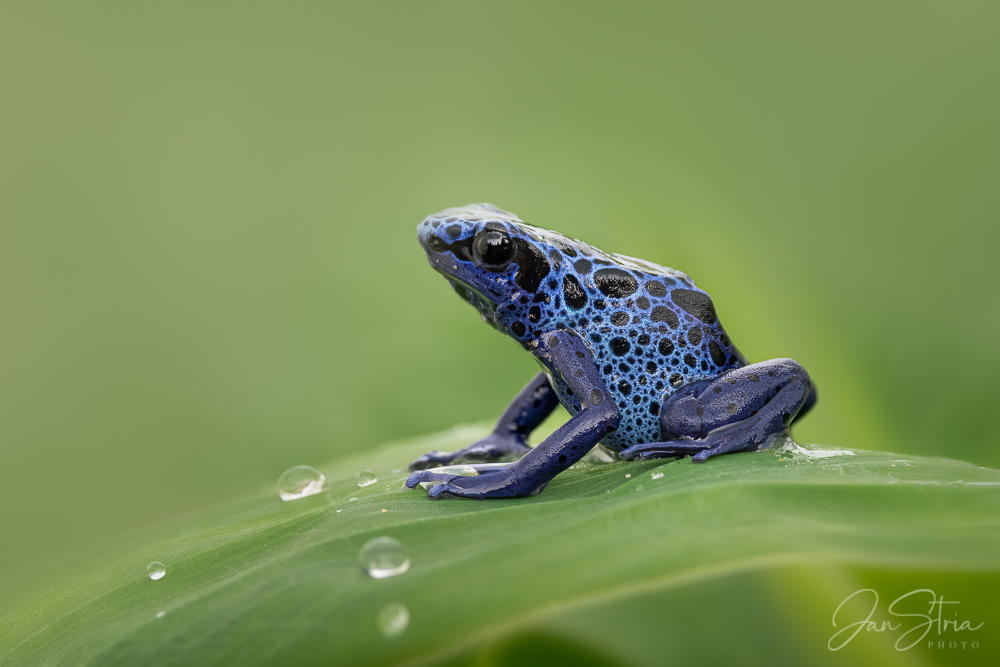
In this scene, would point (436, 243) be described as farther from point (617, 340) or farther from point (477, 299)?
point (617, 340)

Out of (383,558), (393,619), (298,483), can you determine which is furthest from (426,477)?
(393,619)

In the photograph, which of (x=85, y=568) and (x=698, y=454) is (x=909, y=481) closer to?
(x=698, y=454)

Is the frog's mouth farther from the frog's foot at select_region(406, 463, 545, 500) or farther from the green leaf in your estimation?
the green leaf

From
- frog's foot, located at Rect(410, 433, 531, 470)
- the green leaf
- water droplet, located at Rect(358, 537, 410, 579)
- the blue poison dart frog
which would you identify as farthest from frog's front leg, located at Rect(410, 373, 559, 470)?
water droplet, located at Rect(358, 537, 410, 579)

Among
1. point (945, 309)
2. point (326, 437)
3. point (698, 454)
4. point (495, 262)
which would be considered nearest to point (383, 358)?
point (326, 437)

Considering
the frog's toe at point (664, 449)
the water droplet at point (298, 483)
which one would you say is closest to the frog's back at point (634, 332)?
the frog's toe at point (664, 449)

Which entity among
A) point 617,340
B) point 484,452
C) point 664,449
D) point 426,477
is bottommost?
point 484,452
